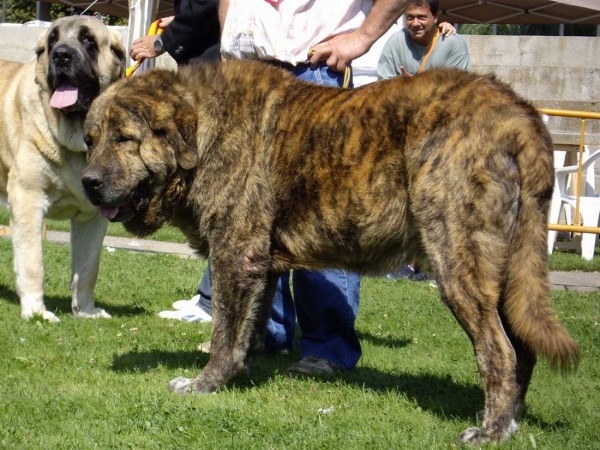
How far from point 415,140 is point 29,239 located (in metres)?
3.50

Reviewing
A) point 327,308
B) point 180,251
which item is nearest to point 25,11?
point 180,251

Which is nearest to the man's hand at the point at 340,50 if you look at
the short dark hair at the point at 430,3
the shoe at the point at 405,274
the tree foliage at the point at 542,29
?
the short dark hair at the point at 430,3

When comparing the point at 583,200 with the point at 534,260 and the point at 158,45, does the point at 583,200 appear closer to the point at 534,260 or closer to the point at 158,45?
the point at 158,45

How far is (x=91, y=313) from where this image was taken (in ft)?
21.2

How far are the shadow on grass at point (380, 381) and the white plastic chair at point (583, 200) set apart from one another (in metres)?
5.92

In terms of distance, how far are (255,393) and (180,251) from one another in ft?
19.0

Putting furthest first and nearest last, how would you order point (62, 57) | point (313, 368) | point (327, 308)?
point (62, 57), point (327, 308), point (313, 368)

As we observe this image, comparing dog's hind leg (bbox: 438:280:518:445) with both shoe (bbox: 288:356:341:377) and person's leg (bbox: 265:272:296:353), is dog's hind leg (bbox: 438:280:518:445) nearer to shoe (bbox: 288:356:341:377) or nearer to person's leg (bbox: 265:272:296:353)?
shoe (bbox: 288:356:341:377)

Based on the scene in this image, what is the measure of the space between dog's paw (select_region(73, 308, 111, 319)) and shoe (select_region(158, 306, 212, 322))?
1.40ft

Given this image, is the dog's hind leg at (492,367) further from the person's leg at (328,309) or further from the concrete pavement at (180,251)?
the concrete pavement at (180,251)

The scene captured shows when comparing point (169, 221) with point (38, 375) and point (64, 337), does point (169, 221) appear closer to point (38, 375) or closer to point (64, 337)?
point (38, 375)

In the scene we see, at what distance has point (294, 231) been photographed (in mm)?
4246

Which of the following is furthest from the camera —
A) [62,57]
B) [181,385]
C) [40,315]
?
[40,315]

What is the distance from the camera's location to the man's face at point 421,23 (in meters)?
7.72
